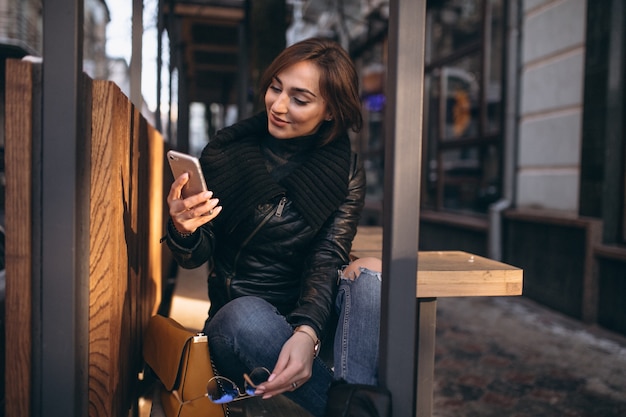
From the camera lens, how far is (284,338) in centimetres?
183

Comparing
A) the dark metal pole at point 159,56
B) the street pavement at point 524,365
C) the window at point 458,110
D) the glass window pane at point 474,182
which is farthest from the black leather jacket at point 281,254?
the window at point 458,110

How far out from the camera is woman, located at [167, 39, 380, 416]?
183cm

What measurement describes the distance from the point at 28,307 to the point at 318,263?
97 centimetres

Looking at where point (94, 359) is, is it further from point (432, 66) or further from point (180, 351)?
point (432, 66)

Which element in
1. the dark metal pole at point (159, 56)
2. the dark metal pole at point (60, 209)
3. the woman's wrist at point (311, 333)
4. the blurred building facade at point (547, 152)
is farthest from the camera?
the blurred building facade at point (547, 152)

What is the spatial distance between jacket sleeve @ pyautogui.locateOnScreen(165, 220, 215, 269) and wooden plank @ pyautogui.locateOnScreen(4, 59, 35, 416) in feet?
1.62

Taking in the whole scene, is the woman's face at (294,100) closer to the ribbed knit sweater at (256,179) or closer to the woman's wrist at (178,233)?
the ribbed knit sweater at (256,179)

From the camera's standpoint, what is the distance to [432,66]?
856 centimetres

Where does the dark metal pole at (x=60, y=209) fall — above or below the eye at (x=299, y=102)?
below

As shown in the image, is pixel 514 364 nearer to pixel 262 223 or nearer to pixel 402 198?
pixel 262 223

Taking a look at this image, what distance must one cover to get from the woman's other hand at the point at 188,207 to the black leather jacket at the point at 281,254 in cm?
23

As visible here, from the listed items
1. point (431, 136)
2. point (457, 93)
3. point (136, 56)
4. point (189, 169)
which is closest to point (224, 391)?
point (189, 169)

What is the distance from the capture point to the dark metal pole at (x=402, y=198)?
1512 millimetres

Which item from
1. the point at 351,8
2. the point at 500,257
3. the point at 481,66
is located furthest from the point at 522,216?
the point at 351,8
